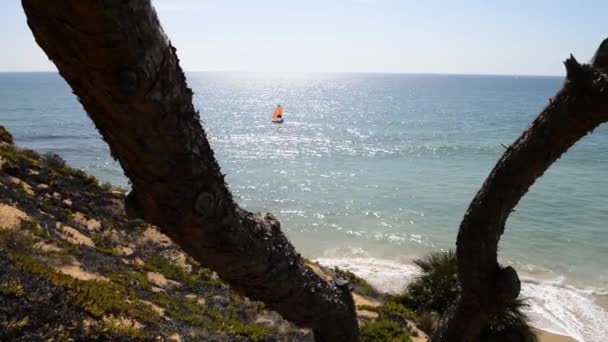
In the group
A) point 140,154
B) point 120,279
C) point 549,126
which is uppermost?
point 549,126

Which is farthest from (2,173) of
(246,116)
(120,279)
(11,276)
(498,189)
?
(246,116)

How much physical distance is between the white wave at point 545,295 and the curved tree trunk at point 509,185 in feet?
25.4

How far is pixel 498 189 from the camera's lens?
171 inches

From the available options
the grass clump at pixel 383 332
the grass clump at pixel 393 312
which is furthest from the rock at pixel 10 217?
the grass clump at pixel 393 312

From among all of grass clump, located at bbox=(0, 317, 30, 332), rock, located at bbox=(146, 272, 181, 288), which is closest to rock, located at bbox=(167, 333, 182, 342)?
grass clump, located at bbox=(0, 317, 30, 332)

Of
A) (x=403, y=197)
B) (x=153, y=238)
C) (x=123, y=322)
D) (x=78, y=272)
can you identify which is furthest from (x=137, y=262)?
(x=403, y=197)

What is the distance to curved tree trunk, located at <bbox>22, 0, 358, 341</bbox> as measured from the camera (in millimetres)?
1932

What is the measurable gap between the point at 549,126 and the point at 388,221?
70.9 feet

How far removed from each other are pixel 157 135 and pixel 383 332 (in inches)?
292

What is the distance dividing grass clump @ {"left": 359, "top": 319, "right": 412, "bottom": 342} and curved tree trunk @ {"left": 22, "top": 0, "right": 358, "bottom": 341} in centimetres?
501

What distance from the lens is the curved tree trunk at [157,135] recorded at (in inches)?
→ 76.0

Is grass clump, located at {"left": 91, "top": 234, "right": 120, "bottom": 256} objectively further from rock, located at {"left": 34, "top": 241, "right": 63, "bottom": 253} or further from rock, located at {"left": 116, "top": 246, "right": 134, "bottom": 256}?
rock, located at {"left": 34, "top": 241, "right": 63, "bottom": 253}

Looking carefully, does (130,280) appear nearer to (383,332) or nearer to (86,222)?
(383,332)

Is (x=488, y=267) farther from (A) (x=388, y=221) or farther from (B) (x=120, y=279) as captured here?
(A) (x=388, y=221)
